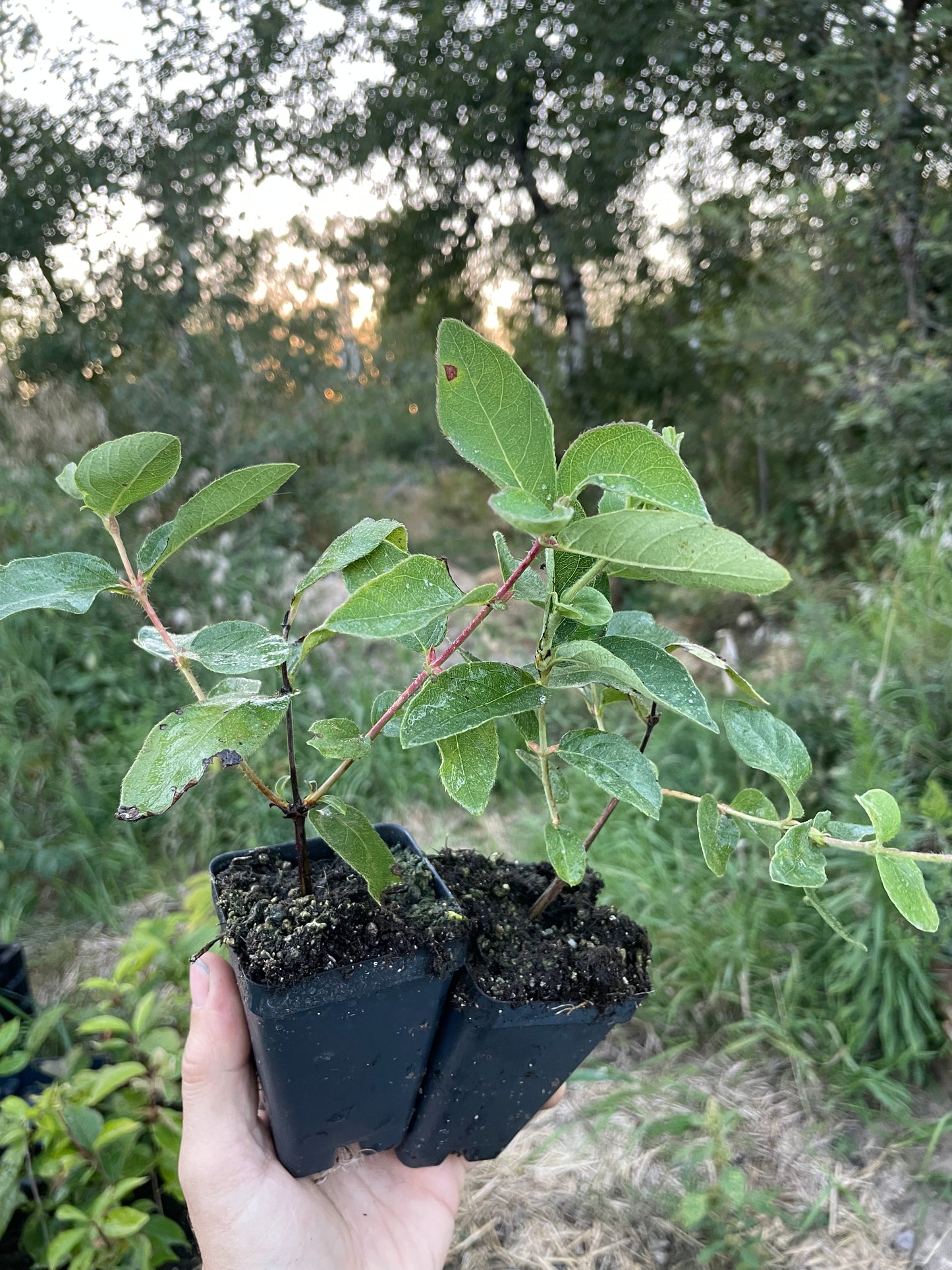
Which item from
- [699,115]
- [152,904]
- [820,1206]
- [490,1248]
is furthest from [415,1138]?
[699,115]

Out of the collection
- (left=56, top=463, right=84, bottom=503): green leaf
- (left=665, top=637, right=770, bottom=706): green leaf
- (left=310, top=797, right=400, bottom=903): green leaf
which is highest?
(left=56, top=463, right=84, bottom=503): green leaf

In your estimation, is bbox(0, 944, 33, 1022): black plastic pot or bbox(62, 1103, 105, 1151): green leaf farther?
bbox(0, 944, 33, 1022): black plastic pot

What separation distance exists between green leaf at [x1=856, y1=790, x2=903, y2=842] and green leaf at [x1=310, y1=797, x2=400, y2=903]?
301mm

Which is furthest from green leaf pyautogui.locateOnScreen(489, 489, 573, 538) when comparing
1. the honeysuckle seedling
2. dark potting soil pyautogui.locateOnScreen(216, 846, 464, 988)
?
dark potting soil pyautogui.locateOnScreen(216, 846, 464, 988)

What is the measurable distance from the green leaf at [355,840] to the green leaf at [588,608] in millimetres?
222

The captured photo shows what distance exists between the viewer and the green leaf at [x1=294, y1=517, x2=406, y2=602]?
474 millimetres

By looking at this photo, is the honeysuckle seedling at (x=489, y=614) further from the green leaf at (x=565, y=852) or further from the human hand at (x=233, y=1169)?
the human hand at (x=233, y=1169)

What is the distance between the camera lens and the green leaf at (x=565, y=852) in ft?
1.58

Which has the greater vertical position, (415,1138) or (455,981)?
(455,981)

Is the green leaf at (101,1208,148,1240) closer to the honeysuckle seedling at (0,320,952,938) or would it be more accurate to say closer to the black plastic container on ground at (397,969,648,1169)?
the black plastic container on ground at (397,969,648,1169)

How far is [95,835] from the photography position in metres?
2.17

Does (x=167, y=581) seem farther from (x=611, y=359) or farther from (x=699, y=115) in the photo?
(x=699, y=115)

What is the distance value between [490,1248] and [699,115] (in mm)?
3683

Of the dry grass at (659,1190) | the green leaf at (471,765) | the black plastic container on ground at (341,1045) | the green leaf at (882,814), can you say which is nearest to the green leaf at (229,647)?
the green leaf at (471,765)
